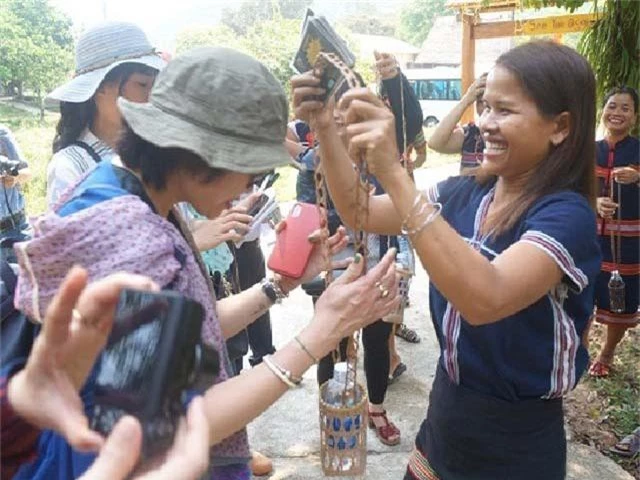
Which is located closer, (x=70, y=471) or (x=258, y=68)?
(x=70, y=471)

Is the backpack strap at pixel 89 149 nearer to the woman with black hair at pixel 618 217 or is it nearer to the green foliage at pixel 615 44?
the woman with black hair at pixel 618 217

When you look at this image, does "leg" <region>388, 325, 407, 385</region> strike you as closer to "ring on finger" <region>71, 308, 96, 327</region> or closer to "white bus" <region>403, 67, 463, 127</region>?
"ring on finger" <region>71, 308, 96, 327</region>

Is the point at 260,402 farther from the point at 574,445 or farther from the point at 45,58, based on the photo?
the point at 45,58

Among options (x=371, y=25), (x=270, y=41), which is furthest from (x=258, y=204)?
(x=371, y=25)

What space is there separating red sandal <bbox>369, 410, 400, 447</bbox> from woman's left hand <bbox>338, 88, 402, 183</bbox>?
2103 millimetres

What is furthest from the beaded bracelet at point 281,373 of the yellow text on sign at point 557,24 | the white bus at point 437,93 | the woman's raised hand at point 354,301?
A: the white bus at point 437,93

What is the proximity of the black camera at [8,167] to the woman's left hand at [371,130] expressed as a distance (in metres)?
3.20

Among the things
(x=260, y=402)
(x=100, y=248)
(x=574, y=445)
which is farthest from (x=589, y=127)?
(x=574, y=445)

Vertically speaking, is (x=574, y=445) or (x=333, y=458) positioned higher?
(x=333, y=458)

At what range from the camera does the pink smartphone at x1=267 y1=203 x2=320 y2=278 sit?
1711mm

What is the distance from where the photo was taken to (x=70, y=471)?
1.07 meters

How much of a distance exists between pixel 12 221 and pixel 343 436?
A: 2849 mm

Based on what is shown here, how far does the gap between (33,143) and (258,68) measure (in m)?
10.6

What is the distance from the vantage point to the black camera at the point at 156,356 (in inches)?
27.1
